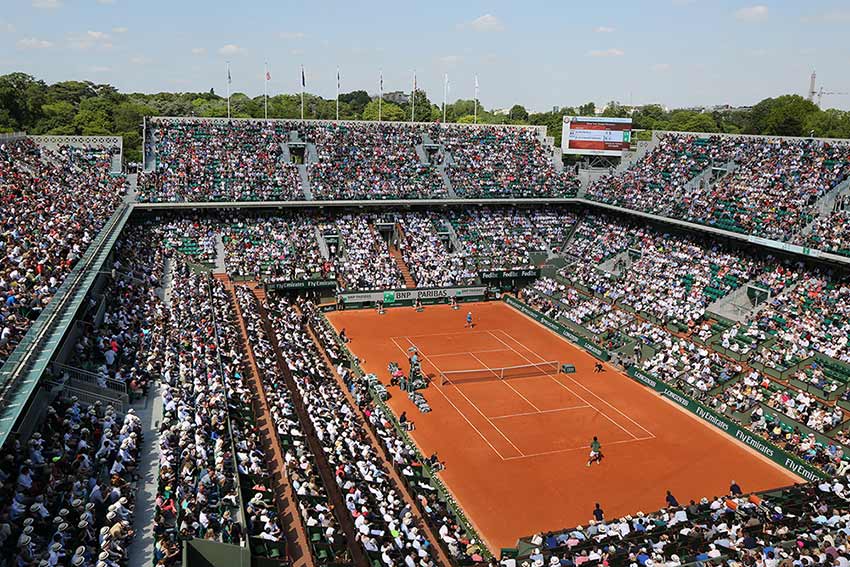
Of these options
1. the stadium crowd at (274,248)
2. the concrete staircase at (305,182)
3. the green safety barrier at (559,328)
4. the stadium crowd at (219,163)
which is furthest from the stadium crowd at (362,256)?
the green safety barrier at (559,328)

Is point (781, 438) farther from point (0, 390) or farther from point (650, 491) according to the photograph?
point (0, 390)

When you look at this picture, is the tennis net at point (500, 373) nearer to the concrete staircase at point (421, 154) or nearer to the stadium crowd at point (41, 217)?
the stadium crowd at point (41, 217)

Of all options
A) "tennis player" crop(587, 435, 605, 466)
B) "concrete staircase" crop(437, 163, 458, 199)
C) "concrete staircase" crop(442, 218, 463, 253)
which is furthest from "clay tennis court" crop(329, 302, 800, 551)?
"concrete staircase" crop(437, 163, 458, 199)

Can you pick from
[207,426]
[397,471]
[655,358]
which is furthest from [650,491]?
[207,426]

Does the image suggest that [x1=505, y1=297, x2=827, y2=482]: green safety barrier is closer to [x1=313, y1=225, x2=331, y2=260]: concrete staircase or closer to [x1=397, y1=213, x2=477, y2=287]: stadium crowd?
[x1=397, y1=213, x2=477, y2=287]: stadium crowd

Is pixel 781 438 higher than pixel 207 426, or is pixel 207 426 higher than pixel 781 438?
pixel 207 426

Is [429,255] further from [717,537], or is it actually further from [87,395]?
[717,537]
